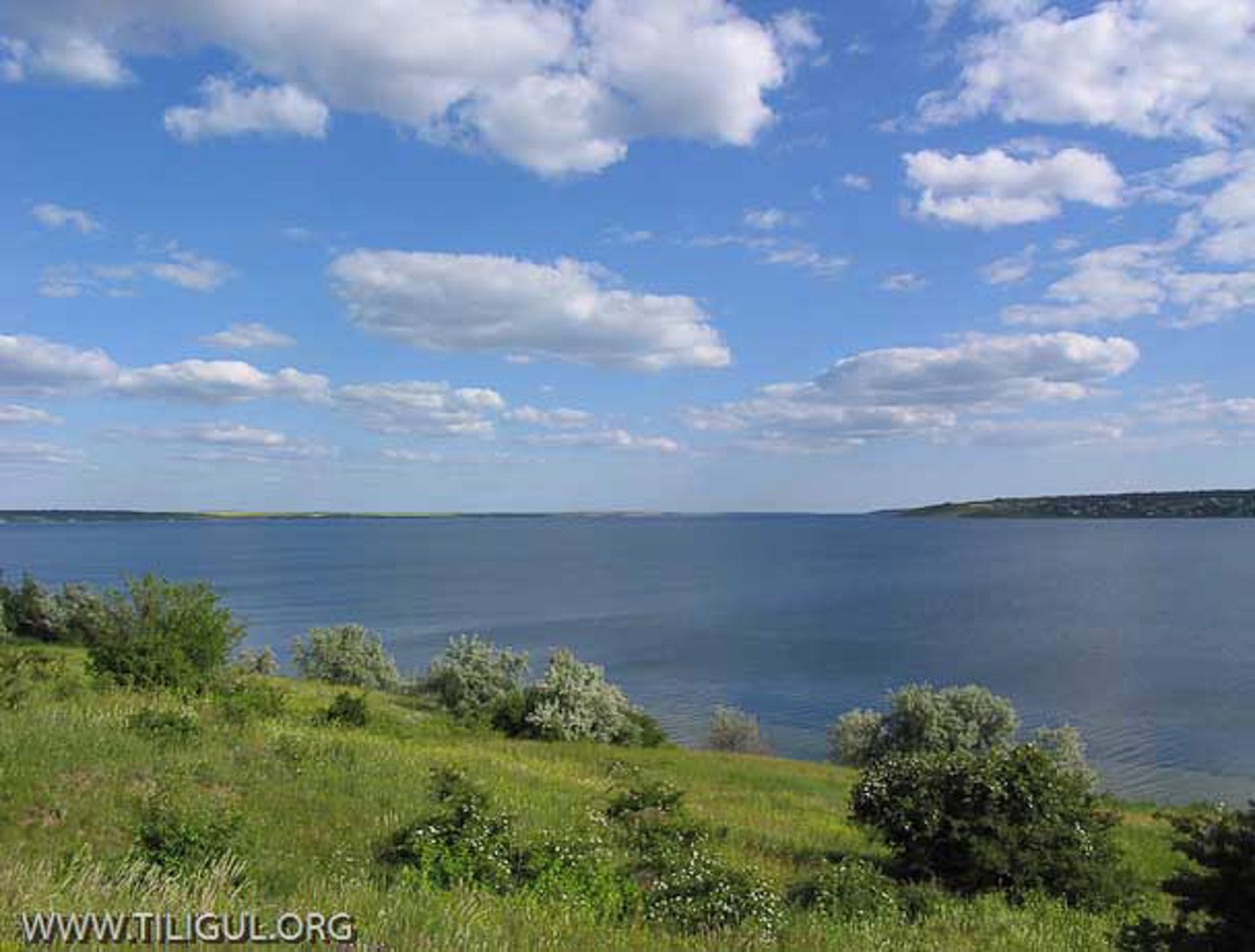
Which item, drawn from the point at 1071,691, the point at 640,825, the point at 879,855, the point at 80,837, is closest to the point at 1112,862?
the point at 879,855

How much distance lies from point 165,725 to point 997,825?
1296 cm

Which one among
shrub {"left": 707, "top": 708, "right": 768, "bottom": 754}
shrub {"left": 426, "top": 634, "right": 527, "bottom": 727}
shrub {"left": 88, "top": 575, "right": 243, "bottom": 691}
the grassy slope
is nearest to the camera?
the grassy slope

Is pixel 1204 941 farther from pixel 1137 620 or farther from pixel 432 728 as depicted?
pixel 1137 620

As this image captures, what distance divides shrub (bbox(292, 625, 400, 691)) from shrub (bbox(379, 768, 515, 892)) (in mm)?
42470

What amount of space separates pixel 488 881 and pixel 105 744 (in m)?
7.24

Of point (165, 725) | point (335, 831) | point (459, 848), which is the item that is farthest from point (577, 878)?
point (165, 725)

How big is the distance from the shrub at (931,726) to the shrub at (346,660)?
1123 inches

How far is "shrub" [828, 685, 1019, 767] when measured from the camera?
118 feet

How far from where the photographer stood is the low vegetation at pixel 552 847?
6625 mm

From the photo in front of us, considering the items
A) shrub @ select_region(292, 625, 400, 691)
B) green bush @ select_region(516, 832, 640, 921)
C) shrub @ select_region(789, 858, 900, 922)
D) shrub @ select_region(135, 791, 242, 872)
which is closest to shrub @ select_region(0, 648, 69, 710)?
shrub @ select_region(135, 791, 242, 872)

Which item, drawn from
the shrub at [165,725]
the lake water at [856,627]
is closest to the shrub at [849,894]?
the shrub at [165,725]

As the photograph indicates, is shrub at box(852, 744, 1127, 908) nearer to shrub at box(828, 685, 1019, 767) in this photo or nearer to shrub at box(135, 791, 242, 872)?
shrub at box(135, 791, 242, 872)

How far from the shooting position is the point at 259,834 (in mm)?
9648

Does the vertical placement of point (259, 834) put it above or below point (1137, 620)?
above
